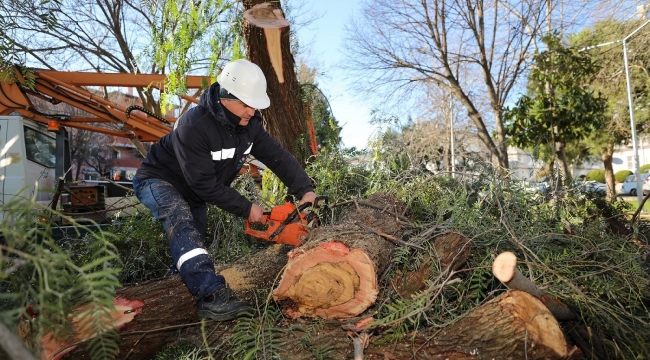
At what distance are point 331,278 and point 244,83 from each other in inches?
60.7

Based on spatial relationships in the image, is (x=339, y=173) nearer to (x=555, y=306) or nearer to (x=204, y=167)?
(x=204, y=167)

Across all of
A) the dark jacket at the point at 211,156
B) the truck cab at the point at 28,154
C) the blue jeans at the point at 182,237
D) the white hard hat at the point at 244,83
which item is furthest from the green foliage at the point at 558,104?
the truck cab at the point at 28,154

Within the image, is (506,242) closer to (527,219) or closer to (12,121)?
(527,219)

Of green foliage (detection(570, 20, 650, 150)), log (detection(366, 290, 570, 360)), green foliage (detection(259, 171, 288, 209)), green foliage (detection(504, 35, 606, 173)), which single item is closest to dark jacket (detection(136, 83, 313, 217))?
green foliage (detection(259, 171, 288, 209))

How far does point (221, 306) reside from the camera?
2.79 metres

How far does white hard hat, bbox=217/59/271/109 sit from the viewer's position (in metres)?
3.37

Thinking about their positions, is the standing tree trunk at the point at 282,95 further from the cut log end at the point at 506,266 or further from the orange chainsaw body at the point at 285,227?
the cut log end at the point at 506,266

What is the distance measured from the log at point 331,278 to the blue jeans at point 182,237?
0.44 meters

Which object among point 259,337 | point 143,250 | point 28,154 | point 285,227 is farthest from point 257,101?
point 28,154

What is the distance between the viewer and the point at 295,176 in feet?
12.8

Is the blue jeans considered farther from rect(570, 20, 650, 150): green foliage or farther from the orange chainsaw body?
rect(570, 20, 650, 150): green foliage

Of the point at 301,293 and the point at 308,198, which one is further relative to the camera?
the point at 308,198

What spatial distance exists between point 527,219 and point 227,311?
2510 mm

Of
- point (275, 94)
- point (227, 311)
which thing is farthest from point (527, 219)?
point (275, 94)
